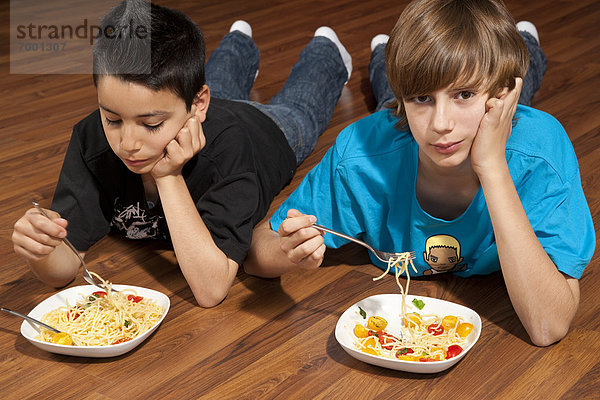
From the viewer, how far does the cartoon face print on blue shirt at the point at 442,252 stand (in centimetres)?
157

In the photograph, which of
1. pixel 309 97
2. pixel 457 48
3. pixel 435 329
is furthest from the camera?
pixel 309 97

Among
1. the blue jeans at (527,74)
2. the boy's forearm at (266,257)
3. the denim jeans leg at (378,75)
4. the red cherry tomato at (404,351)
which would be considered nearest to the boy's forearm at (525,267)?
the red cherry tomato at (404,351)

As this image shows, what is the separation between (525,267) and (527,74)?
132 cm

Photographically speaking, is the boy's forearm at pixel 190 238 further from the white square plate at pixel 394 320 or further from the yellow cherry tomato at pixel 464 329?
the yellow cherry tomato at pixel 464 329

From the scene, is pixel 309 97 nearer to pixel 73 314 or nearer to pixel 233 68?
pixel 233 68

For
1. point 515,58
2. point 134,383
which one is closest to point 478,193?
point 515,58

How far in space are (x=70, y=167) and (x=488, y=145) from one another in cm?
94

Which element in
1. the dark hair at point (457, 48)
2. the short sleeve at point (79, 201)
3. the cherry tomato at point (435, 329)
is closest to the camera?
the dark hair at point (457, 48)

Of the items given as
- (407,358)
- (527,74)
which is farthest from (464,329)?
(527,74)

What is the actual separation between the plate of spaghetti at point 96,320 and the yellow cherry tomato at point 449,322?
1.82ft

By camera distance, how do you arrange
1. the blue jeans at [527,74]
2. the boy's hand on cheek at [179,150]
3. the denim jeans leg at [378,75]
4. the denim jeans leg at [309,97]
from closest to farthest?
the boy's hand on cheek at [179,150], the denim jeans leg at [309,97], the blue jeans at [527,74], the denim jeans leg at [378,75]

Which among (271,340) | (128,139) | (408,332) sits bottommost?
(271,340)

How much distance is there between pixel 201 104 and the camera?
1.59m

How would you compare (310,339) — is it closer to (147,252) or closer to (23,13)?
(147,252)
